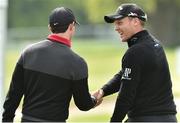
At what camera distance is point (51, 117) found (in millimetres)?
6711

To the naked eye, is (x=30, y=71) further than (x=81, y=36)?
No

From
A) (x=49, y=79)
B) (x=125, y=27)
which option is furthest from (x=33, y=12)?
(x=49, y=79)

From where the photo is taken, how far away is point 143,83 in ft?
23.2

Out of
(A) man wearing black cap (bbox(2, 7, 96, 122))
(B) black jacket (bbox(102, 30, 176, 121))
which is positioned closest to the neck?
(A) man wearing black cap (bbox(2, 7, 96, 122))

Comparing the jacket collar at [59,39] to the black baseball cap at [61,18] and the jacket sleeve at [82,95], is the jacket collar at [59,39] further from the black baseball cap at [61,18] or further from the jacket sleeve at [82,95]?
the jacket sleeve at [82,95]

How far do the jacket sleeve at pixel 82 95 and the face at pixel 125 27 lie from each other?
2.22 ft

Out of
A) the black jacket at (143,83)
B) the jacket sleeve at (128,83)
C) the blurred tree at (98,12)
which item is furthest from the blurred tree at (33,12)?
→ the jacket sleeve at (128,83)

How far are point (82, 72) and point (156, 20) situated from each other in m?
51.8

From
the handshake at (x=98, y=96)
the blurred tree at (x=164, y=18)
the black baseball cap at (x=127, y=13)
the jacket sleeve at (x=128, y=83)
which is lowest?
the blurred tree at (x=164, y=18)

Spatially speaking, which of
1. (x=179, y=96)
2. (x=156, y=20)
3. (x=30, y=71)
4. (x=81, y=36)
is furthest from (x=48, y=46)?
(x=81, y=36)

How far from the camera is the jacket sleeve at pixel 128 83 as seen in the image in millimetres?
6957

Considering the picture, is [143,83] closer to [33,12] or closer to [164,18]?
[164,18]

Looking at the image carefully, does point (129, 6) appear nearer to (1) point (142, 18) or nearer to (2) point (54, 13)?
(1) point (142, 18)

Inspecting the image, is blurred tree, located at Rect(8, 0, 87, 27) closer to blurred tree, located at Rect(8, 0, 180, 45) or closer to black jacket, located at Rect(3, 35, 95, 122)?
blurred tree, located at Rect(8, 0, 180, 45)
